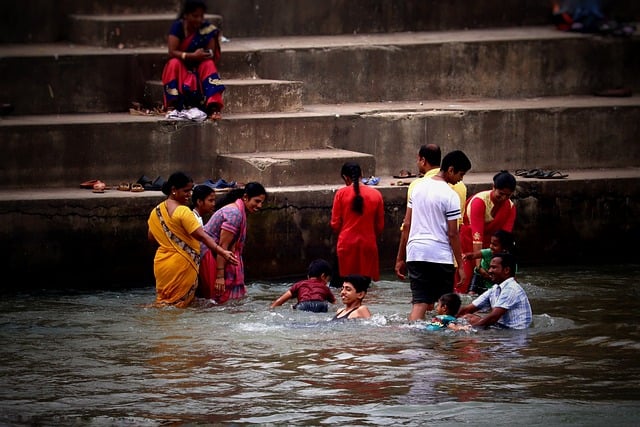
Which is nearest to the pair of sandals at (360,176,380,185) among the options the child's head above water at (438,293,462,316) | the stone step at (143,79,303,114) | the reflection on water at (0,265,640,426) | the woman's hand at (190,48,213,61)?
the stone step at (143,79,303,114)

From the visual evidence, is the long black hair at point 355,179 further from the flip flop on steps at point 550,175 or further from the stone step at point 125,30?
the stone step at point 125,30

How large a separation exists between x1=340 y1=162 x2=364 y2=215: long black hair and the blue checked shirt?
2190mm

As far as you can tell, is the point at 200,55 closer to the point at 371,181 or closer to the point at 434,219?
the point at 371,181

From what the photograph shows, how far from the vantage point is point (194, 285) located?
1191 centimetres

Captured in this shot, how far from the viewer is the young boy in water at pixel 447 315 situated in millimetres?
10484

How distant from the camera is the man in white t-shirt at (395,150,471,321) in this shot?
1050 centimetres

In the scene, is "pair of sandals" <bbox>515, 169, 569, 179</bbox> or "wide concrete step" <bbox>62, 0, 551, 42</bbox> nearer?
"pair of sandals" <bbox>515, 169, 569, 179</bbox>

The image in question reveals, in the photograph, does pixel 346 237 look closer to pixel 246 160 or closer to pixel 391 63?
pixel 246 160

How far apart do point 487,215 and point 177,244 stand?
107 inches

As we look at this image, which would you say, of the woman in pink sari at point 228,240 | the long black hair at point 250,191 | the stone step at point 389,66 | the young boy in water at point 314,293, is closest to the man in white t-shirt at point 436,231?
the young boy in water at point 314,293

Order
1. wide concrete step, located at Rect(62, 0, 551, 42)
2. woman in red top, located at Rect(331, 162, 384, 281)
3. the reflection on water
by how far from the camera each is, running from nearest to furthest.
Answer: the reflection on water → woman in red top, located at Rect(331, 162, 384, 281) → wide concrete step, located at Rect(62, 0, 551, 42)

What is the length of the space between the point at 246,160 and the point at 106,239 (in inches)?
73.2

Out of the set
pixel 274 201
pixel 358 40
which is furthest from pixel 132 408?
pixel 358 40

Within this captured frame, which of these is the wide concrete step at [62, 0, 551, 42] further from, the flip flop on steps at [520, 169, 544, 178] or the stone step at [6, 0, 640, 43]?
the flip flop on steps at [520, 169, 544, 178]
